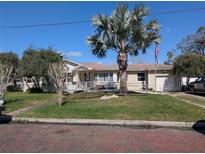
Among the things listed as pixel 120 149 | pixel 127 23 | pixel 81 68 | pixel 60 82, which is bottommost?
pixel 120 149

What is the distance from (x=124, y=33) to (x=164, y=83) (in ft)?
41.0

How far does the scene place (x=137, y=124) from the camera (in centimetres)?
1016

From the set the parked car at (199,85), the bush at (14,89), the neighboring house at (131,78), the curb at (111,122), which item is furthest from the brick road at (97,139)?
the bush at (14,89)

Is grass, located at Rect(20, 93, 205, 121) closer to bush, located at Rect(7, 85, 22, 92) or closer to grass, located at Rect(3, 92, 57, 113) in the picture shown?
grass, located at Rect(3, 92, 57, 113)

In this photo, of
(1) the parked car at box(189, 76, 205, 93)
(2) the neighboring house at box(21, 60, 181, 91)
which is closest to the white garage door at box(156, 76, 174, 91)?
(2) the neighboring house at box(21, 60, 181, 91)

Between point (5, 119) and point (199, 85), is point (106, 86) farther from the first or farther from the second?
point (5, 119)

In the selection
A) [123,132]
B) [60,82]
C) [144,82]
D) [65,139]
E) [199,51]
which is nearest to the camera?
[65,139]

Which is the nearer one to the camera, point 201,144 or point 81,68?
point 201,144

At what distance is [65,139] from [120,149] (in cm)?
192

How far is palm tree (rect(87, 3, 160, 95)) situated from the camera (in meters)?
Result: 20.9

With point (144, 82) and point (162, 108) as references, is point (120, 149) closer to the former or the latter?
point (162, 108)

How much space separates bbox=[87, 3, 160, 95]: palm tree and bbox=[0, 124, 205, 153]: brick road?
1181cm

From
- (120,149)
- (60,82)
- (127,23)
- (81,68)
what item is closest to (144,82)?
(81,68)

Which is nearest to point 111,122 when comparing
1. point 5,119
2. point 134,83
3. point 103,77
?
point 5,119
